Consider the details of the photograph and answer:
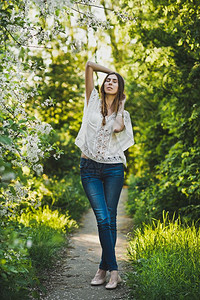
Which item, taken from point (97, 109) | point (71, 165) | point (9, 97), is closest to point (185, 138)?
point (97, 109)

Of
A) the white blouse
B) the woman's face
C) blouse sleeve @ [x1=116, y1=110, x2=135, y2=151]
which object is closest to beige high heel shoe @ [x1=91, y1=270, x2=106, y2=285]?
the white blouse

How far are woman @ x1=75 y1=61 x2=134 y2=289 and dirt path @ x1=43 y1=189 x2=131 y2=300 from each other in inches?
4.9

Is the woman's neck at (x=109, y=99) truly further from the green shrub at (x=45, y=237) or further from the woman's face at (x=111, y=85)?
the green shrub at (x=45, y=237)

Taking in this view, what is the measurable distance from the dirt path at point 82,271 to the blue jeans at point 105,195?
0.77ft

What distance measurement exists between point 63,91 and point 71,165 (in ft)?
9.03

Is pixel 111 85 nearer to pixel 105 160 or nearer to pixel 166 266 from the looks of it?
pixel 105 160

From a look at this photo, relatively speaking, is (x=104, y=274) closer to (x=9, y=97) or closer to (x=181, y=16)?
(x=9, y=97)

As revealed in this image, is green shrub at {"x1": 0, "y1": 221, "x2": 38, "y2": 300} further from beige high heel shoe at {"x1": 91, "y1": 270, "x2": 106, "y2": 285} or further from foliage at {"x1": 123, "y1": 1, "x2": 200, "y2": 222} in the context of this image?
foliage at {"x1": 123, "y1": 1, "x2": 200, "y2": 222}

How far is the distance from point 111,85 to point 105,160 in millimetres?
721

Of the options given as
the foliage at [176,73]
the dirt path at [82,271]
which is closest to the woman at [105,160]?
the dirt path at [82,271]

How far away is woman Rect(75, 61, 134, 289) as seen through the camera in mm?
3084

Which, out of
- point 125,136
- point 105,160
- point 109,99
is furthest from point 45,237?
point 109,99

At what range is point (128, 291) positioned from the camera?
3.03 metres

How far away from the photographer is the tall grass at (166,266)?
2.56 metres
